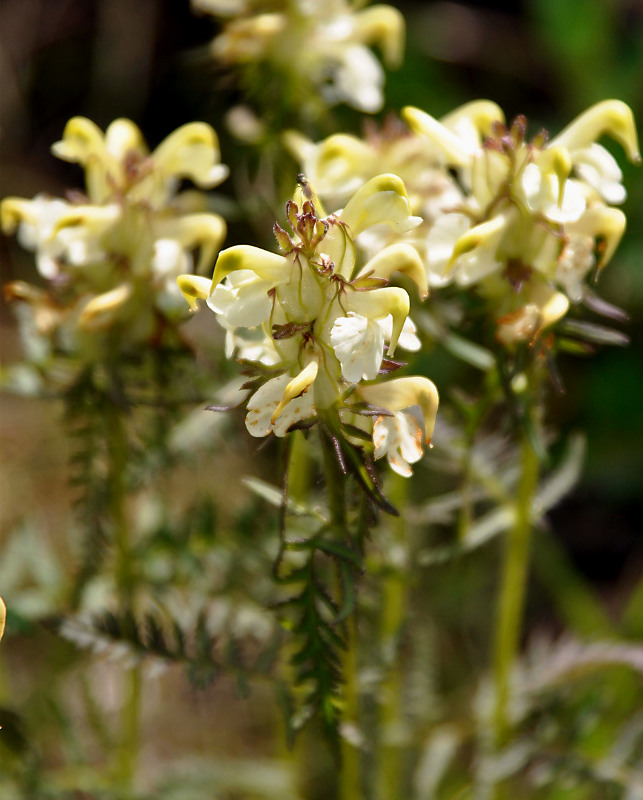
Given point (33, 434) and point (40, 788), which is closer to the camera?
point (40, 788)

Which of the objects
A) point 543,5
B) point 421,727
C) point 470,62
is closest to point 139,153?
point 421,727

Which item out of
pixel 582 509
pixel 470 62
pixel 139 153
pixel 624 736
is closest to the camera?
pixel 139 153

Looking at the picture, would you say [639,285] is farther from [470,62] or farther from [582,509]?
[470,62]

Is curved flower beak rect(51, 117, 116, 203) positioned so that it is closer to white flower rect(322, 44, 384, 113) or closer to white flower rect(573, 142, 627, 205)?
white flower rect(322, 44, 384, 113)

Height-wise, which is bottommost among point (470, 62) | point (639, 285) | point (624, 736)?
point (624, 736)

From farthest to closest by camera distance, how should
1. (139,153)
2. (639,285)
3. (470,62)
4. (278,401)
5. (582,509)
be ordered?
(470,62)
(582,509)
(639,285)
(139,153)
(278,401)

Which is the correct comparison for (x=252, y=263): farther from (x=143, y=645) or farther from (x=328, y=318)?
(x=143, y=645)

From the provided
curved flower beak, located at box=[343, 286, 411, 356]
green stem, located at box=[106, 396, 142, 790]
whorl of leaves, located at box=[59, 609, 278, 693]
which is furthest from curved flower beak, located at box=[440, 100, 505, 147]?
whorl of leaves, located at box=[59, 609, 278, 693]
